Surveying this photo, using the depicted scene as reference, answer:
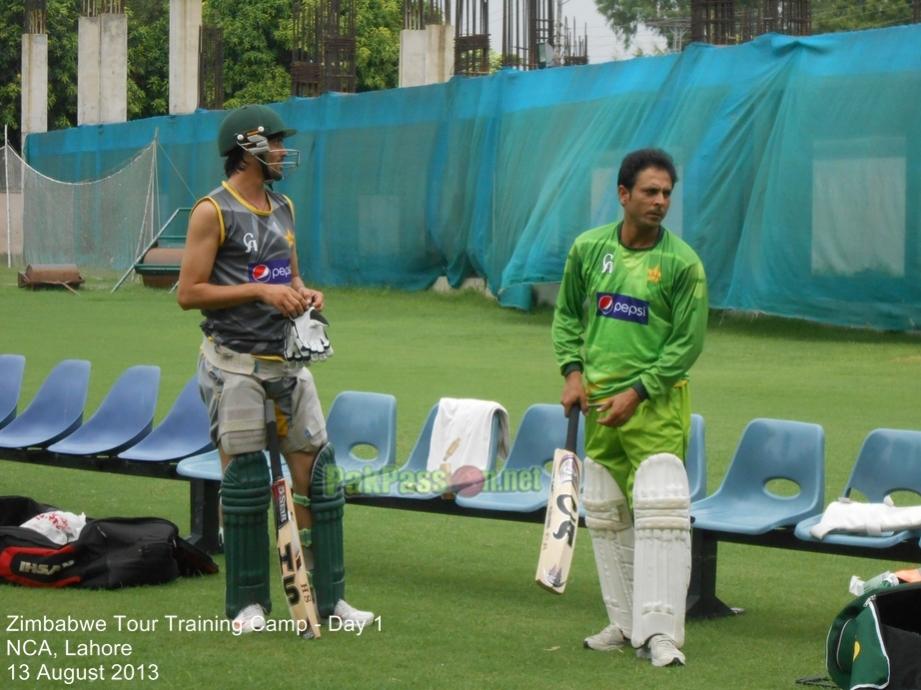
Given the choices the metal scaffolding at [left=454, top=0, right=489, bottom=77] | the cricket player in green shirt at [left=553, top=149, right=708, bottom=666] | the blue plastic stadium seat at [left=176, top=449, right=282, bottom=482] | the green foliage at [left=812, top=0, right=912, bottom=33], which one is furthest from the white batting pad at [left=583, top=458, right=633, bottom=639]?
the green foliage at [left=812, top=0, right=912, bottom=33]

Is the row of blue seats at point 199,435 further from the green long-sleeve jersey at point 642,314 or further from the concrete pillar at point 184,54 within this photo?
the concrete pillar at point 184,54

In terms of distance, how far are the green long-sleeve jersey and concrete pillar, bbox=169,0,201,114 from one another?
36.5 meters

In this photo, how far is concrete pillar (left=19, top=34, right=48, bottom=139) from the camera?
153ft

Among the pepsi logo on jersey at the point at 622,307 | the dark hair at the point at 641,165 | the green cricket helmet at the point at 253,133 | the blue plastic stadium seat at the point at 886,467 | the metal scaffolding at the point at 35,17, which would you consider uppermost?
the metal scaffolding at the point at 35,17

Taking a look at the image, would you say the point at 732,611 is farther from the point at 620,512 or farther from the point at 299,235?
the point at 299,235

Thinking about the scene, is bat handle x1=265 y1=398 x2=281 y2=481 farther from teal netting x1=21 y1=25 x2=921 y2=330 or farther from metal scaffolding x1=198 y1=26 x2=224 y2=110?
metal scaffolding x1=198 y1=26 x2=224 y2=110

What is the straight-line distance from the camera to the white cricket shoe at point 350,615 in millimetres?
6195

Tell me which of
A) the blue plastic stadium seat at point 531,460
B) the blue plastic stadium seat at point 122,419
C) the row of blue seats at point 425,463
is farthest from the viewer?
the blue plastic stadium seat at point 122,419

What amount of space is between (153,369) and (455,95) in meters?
17.2

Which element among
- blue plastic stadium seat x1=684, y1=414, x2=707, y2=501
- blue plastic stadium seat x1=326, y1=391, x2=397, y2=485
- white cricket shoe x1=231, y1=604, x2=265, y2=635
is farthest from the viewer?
blue plastic stadium seat x1=326, y1=391, x2=397, y2=485

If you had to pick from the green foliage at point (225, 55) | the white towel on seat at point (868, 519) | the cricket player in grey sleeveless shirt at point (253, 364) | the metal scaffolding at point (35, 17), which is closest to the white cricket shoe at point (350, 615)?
the cricket player in grey sleeveless shirt at point (253, 364)

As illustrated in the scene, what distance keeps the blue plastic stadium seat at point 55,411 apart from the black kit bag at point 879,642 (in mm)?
5113

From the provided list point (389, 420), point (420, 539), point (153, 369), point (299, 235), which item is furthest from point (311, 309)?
point (299, 235)

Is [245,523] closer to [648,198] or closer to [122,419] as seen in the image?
[648,198]
